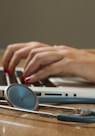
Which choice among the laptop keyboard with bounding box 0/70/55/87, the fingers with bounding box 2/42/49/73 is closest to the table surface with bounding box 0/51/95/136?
the laptop keyboard with bounding box 0/70/55/87

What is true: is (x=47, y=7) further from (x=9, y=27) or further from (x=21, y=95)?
(x=21, y=95)

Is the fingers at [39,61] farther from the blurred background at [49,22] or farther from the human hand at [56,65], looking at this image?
the blurred background at [49,22]

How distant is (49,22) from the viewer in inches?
111

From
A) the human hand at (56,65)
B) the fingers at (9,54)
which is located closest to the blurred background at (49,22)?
the fingers at (9,54)

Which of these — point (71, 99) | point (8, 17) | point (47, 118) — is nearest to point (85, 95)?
point (71, 99)

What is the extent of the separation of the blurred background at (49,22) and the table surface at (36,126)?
7.54 feet

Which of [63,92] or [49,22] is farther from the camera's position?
[49,22]

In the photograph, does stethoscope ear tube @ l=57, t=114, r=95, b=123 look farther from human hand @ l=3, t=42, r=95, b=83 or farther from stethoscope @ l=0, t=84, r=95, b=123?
human hand @ l=3, t=42, r=95, b=83

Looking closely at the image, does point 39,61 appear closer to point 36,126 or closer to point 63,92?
point 63,92

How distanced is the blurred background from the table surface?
2.30m

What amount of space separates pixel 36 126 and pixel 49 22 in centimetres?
241

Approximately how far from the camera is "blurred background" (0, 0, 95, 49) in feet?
8.96

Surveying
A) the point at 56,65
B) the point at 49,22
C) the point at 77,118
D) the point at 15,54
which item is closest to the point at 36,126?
the point at 77,118

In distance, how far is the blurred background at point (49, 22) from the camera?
2730 millimetres
